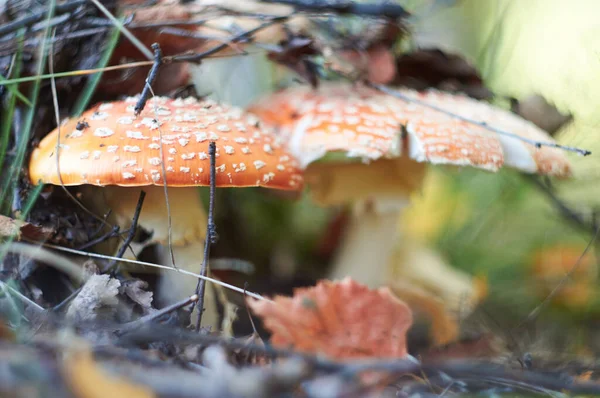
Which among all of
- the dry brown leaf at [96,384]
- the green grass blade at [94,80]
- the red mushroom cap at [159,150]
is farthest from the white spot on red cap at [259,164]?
the dry brown leaf at [96,384]

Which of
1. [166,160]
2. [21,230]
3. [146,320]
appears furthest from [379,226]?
[21,230]

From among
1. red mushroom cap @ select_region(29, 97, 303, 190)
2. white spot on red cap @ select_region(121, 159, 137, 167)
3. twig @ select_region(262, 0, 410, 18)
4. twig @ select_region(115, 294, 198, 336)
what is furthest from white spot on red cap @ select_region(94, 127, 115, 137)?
twig @ select_region(262, 0, 410, 18)

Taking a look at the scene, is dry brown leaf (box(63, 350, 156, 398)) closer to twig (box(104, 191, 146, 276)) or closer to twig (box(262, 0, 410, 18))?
twig (box(104, 191, 146, 276))

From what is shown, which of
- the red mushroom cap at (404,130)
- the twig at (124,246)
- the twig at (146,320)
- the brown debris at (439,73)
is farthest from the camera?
the brown debris at (439,73)

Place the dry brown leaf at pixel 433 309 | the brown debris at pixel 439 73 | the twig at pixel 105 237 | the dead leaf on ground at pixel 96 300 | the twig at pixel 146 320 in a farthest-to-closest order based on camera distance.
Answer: the dry brown leaf at pixel 433 309, the brown debris at pixel 439 73, the twig at pixel 105 237, the dead leaf on ground at pixel 96 300, the twig at pixel 146 320

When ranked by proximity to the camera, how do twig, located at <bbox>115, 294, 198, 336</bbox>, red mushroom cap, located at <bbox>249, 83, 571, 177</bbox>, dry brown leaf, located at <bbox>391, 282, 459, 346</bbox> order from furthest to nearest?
dry brown leaf, located at <bbox>391, 282, 459, 346</bbox> → red mushroom cap, located at <bbox>249, 83, 571, 177</bbox> → twig, located at <bbox>115, 294, 198, 336</bbox>

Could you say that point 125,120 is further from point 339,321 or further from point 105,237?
point 339,321

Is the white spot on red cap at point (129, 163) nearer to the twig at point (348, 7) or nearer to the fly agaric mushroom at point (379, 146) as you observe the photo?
the fly agaric mushroom at point (379, 146)

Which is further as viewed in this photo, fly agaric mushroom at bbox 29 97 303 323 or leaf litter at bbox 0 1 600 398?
fly agaric mushroom at bbox 29 97 303 323
